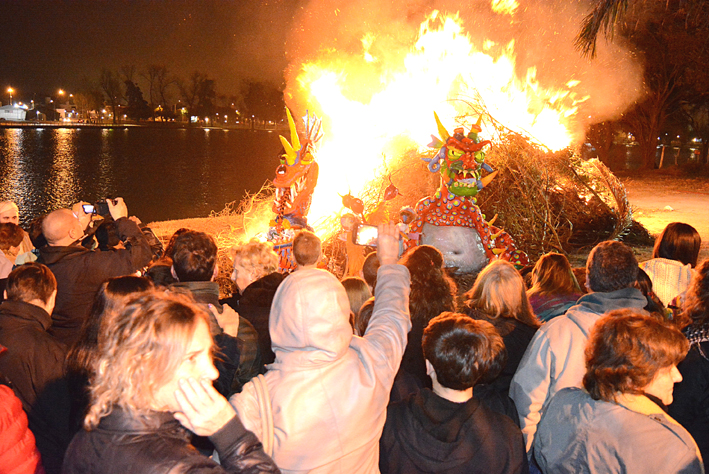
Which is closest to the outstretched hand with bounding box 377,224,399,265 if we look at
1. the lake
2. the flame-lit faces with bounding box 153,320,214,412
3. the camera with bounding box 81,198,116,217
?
the flame-lit faces with bounding box 153,320,214,412

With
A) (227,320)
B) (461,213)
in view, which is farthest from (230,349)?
(461,213)

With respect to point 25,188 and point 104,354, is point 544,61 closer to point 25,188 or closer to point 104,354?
point 104,354

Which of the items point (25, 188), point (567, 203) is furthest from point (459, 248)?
point (25, 188)

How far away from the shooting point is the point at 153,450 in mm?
1370

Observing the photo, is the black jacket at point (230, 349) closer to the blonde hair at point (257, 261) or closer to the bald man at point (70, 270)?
the blonde hair at point (257, 261)

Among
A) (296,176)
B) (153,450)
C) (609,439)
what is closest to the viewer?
(153,450)

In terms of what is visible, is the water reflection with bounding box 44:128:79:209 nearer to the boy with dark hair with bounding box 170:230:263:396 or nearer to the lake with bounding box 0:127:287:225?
the lake with bounding box 0:127:287:225

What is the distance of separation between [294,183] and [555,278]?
3396 millimetres

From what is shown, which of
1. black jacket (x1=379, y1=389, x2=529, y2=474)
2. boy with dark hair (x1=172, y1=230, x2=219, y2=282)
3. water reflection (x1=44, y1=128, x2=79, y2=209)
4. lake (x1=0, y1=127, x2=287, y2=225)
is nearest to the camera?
black jacket (x1=379, y1=389, x2=529, y2=474)

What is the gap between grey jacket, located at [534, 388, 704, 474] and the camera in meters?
1.76

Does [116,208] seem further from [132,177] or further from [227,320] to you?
[132,177]

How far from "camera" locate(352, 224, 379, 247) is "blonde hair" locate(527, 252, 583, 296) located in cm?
161

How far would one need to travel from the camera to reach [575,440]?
1950 millimetres

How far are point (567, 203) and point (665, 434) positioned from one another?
22.4 ft
